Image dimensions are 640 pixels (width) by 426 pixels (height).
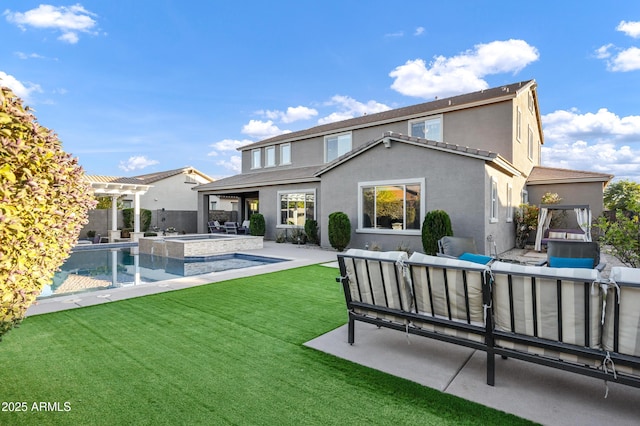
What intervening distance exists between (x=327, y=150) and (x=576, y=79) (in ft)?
49.9

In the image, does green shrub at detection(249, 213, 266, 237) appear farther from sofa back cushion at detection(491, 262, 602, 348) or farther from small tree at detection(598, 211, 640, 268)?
sofa back cushion at detection(491, 262, 602, 348)

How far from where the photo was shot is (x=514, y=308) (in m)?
3.22

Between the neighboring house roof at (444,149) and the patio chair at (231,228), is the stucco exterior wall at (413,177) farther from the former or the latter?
the patio chair at (231,228)

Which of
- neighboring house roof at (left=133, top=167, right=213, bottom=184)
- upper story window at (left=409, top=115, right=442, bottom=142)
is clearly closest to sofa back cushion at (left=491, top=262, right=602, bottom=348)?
upper story window at (left=409, top=115, right=442, bottom=142)

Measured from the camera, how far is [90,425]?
109 inches

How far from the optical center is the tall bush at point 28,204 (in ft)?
7.29

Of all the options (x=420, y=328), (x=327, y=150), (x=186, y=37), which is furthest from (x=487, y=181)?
(x=186, y=37)

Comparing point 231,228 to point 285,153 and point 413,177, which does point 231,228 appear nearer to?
point 285,153

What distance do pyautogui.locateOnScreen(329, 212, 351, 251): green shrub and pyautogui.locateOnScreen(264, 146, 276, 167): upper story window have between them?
450 inches

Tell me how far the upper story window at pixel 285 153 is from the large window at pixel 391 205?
1032 centimetres

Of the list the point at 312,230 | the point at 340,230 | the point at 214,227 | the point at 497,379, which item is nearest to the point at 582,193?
the point at 340,230

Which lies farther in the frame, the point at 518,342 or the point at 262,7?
the point at 262,7

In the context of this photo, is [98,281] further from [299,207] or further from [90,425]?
[299,207]

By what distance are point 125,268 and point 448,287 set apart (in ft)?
40.4
